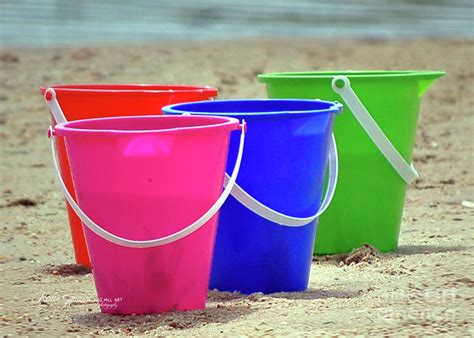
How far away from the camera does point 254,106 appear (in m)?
3.58

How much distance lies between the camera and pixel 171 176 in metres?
2.79

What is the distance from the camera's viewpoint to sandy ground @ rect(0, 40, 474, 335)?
281 centimetres

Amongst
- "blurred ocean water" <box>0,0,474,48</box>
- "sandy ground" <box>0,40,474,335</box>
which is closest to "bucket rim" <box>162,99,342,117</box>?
"sandy ground" <box>0,40,474,335</box>

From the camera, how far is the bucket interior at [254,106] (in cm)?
338

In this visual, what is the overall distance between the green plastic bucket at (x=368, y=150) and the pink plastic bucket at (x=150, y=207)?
2.83ft

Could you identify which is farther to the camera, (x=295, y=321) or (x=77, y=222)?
(x=77, y=222)

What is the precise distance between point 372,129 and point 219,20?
321 inches

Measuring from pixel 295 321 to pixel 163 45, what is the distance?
26.4ft

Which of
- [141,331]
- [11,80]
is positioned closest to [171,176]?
[141,331]

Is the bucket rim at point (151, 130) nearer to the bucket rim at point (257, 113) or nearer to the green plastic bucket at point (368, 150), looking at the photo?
the bucket rim at point (257, 113)

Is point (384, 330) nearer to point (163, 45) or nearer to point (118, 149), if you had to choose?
point (118, 149)

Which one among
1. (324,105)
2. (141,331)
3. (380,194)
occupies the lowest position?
(141,331)

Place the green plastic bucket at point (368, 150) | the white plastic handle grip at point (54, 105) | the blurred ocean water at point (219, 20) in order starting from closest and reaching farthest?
the white plastic handle grip at point (54, 105)
the green plastic bucket at point (368, 150)
the blurred ocean water at point (219, 20)

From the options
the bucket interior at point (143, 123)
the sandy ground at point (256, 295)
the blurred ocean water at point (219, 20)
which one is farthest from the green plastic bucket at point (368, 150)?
the blurred ocean water at point (219, 20)
